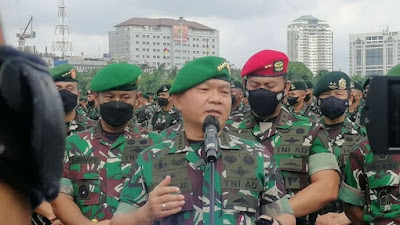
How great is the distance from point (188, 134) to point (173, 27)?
387 ft

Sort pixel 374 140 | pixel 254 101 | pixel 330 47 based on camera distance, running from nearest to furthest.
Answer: pixel 374 140 → pixel 254 101 → pixel 330 47

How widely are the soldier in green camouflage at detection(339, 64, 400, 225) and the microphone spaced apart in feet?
4.90

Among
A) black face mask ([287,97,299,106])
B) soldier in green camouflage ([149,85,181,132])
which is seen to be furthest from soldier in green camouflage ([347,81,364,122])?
soldier in green camouflage ([149,85,181,132])

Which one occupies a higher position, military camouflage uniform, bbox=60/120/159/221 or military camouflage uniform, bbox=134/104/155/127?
military camouflage uniform, bbox=60/120/159/221

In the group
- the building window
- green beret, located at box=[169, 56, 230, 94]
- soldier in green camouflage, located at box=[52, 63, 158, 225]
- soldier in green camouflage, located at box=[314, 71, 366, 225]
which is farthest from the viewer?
the building window

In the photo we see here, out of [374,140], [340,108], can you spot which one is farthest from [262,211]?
[340,108]

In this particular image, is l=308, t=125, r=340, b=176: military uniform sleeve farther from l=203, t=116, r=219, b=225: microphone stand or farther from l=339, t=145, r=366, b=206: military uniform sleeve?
l=203, t=116, r=219, b=225: microphone stand

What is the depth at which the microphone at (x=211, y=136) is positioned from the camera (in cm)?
351

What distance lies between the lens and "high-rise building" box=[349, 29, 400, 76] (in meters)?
115

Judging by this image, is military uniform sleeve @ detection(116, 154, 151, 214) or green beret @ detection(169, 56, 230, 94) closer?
military uniform sleeve @ detection(116, 154, 151, 214)

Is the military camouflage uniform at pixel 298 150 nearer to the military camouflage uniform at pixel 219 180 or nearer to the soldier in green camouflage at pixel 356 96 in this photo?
the military camouflage uniform at pixel 219 180

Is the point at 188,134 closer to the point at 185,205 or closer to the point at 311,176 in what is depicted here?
the point at 185,205

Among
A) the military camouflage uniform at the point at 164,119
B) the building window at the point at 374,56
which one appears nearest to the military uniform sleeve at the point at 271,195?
the military camouflage uniform at the point at 164,119

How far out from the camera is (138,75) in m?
6.27
